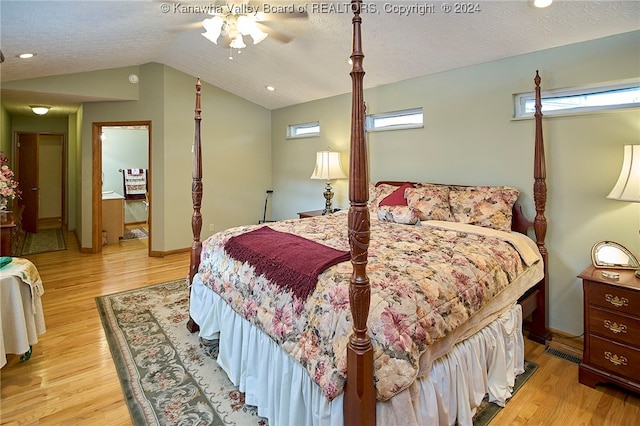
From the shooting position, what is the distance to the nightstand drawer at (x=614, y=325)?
6.58ft

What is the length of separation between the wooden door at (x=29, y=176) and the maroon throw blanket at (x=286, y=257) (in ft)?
22.6

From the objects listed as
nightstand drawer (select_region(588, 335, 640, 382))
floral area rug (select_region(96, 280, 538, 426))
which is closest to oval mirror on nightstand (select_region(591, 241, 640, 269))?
nightstand drawer (select_region(588, 335, 640, 382))

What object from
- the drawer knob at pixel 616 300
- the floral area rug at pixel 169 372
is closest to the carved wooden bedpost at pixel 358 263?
the floral area rug at pixel 169 372

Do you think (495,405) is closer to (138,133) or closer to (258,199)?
(258,199)

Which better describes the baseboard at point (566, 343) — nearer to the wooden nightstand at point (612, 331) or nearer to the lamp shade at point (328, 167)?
the wooden nightstand at point (612, 331)

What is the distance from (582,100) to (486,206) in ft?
3.63

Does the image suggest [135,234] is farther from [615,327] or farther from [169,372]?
[615,327]

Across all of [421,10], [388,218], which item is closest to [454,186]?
[388,218]

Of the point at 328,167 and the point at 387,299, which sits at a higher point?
the point at 328,167

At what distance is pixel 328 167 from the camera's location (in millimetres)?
4539

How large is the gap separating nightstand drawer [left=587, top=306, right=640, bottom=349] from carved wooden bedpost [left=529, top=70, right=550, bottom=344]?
2.00 ft

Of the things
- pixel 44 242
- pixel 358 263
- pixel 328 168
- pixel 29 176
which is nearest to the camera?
pixel 358 263

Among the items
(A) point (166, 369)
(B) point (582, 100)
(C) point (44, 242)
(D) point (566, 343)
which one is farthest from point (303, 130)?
A: (C) point (44, 242)

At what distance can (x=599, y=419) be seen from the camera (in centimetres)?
188
